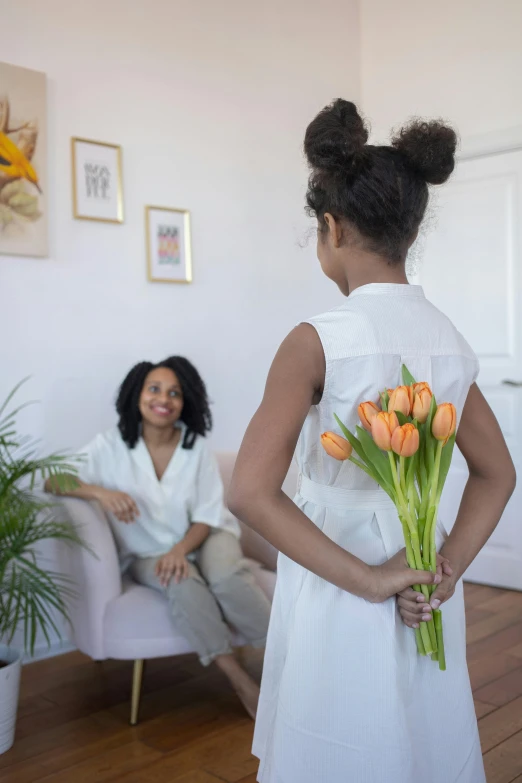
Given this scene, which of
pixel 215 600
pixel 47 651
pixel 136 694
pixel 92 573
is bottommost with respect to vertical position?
pixel 47 651

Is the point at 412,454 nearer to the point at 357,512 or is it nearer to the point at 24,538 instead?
the point at 357,512

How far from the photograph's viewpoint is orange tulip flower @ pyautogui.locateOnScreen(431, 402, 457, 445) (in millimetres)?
914

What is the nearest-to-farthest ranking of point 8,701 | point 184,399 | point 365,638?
point 365,638
point 8,701
point 184,399

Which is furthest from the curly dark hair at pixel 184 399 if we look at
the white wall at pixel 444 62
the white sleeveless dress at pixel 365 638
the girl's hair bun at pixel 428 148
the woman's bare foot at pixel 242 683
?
the white wall at pixel 444 62

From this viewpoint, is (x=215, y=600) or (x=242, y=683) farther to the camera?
(x=215, y=600)

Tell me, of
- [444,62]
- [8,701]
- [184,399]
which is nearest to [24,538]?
[8,701]

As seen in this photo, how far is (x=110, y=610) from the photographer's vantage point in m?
2.49

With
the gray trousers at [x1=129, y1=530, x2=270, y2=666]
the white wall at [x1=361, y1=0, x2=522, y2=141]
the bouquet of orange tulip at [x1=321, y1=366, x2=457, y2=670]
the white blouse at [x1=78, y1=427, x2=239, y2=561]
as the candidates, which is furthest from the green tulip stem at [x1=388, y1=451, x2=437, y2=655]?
the white wall at [x1=361, y1=0, x2=522, y2=141]

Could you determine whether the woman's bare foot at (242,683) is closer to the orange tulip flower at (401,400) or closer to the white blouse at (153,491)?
the white blouse at (153,491)

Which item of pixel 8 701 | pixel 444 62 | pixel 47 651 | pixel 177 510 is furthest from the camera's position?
pixel 444 62

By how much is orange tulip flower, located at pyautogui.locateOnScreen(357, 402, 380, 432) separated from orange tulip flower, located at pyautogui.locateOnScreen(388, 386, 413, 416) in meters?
0.02

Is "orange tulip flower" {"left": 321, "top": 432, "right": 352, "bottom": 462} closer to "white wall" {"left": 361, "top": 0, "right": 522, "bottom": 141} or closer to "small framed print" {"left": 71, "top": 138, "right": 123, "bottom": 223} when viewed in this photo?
"small framed print" {"left": 71, "top": 138, "right": 123, "bottom": 223}

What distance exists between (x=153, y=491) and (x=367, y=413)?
6.40 ft

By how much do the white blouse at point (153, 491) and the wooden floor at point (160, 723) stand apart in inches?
19.0
